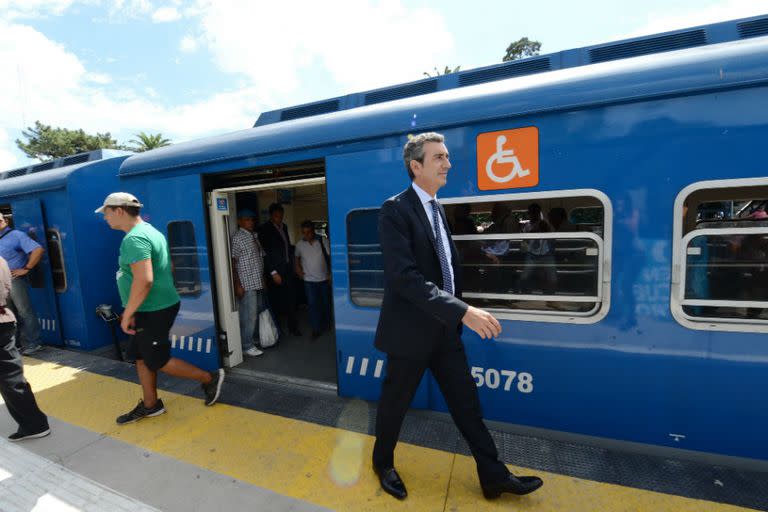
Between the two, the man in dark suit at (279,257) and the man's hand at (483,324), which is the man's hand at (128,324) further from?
the man's hand at (483,324)

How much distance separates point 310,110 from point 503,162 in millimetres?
1952

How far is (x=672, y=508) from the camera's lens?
6.57 feet

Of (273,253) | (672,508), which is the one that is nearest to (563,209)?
(672,508)

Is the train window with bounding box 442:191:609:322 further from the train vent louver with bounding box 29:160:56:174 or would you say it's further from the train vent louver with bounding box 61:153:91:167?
the train vent louver with bounding box 29:160:56:174

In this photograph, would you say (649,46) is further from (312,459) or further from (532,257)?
(312,459)

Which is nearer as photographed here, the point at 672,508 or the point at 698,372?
the point at 672,508

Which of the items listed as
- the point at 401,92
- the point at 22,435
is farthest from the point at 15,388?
the point at 401,92

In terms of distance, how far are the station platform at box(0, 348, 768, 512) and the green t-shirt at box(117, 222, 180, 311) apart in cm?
101

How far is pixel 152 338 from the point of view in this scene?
3041 mm

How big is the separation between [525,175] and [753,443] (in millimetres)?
1937

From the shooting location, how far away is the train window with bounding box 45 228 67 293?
5.00 meters

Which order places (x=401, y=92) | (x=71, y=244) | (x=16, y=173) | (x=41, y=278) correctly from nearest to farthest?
(x=401, y=92)
(x=71, y=244)
(x=41, y=278)
(x=16, y=173)

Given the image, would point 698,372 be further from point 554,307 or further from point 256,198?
point 256,198

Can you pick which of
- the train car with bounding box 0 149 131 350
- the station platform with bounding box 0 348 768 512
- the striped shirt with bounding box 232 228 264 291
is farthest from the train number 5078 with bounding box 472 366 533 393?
the train car with bounding box 0 149 131 350
